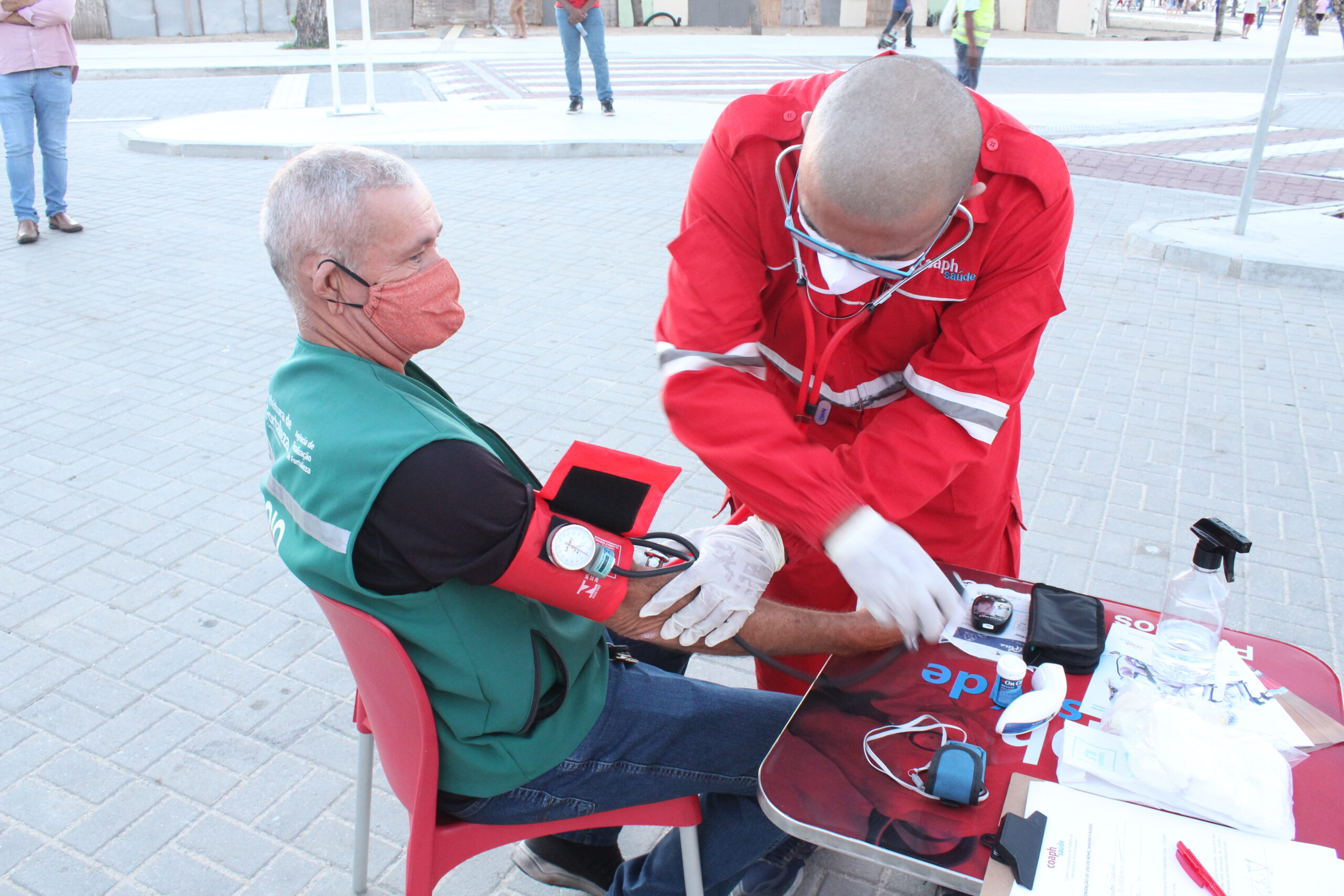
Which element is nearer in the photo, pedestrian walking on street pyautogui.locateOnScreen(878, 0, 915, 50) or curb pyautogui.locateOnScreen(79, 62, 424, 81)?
curb pyautogui.locateOnScreen(79, 62, 424, 81)

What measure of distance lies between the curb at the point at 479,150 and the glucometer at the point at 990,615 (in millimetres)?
8070

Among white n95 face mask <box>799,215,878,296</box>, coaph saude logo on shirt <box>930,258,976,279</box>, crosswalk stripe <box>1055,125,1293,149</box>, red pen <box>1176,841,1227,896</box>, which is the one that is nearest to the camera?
red pen <box>1176,841,1227,896</box>

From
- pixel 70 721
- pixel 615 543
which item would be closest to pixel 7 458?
pixel 70 721

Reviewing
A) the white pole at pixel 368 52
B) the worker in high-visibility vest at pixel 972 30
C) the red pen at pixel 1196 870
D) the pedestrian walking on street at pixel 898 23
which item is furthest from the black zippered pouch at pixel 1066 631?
the pedestrian walking on street at pixel 898 23

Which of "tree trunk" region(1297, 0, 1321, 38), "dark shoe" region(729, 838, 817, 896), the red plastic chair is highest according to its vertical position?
"tree trunk" region(1297, 0, 1321, 38)

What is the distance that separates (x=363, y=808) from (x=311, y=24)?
19.3 metres

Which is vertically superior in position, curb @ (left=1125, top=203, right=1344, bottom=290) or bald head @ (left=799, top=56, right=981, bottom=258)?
bald head @ (left=799, top=56, right=981, bottom=258)

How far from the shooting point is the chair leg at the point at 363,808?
2057mm

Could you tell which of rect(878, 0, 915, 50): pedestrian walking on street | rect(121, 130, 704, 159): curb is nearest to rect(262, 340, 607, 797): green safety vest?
rect(121, 130, 704, 159): curb

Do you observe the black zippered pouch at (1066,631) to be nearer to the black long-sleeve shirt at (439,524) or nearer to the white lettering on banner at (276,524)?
the black long-sleeve shirt at (439,524)

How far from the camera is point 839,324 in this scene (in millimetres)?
1866

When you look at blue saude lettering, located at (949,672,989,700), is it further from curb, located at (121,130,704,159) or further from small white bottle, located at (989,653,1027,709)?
curb, located at (121,130,704,159)

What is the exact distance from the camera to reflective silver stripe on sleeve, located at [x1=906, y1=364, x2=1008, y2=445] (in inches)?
70.1

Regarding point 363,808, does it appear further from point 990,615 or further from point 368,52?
point 368,52
